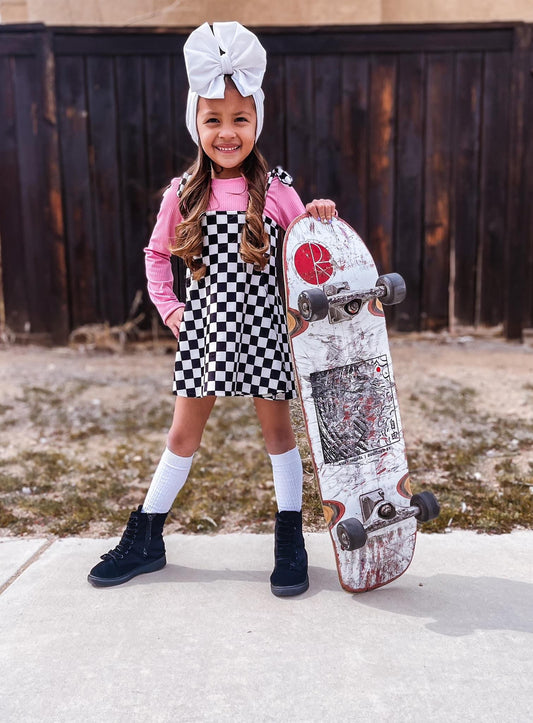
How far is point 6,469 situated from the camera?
3.23 m

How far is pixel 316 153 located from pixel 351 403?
11.2 ft

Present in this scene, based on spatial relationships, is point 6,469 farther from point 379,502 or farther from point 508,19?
point 508,19

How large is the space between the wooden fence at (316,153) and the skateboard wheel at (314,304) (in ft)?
11.0

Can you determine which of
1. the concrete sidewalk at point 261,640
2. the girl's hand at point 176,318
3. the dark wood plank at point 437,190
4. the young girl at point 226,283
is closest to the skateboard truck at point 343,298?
the young girl at point 226,283

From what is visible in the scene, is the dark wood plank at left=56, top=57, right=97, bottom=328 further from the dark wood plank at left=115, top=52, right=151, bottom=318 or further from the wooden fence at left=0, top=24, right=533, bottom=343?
the dark wood plank at left=115, top=52, right=151, bottom=318

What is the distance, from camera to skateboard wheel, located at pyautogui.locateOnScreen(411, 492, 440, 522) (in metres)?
2.02

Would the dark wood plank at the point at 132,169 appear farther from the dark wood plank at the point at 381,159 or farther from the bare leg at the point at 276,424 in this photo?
the bare leg at the point at 276,424

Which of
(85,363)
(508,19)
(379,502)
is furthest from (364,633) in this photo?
(508,19)

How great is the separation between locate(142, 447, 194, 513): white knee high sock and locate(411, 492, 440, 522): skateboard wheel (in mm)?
711

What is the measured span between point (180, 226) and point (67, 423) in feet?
6.97

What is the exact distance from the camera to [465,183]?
512cm

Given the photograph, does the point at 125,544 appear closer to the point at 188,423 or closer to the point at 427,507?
the point at 188,423

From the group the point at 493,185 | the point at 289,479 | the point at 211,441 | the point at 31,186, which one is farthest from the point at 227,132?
the point at 493,185

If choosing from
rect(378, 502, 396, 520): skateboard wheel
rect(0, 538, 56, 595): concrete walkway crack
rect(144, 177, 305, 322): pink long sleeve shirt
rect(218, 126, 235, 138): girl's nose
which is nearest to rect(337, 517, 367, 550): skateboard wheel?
rect(378, 502, 396, 520): skateboard wheel
